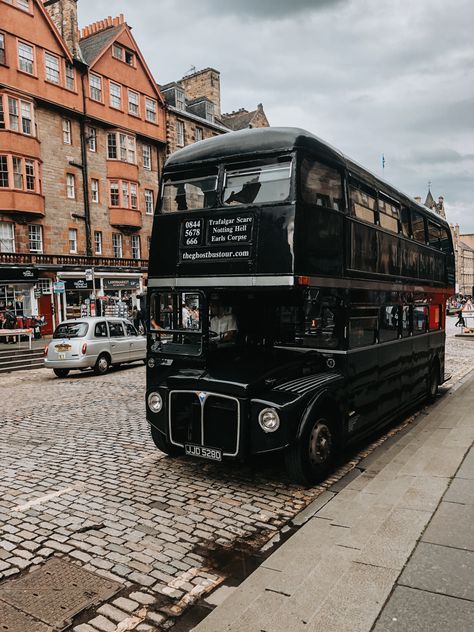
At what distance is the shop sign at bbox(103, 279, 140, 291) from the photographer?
102ft

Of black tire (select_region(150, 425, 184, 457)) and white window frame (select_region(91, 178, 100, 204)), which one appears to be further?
white window frame (select_region(91, 178, 100, 204))

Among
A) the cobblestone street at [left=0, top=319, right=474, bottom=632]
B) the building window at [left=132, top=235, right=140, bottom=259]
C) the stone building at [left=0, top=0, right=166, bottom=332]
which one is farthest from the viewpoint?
the building window at [left=132, top=235, right=140, bottom=259]

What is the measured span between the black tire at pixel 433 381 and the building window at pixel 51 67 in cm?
2661

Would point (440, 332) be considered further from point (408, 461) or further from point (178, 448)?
point (178, 448)

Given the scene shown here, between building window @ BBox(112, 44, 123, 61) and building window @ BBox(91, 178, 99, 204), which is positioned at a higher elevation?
building window @ BBox(112, 44, 123, 61)

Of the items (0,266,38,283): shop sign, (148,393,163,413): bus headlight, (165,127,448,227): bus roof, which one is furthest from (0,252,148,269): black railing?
(148,393,163,413): bus headlight

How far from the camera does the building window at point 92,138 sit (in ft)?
99.8

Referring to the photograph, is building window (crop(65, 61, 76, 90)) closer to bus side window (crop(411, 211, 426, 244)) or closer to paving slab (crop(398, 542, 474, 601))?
bus side window (crop(411, 211, 426, 244))

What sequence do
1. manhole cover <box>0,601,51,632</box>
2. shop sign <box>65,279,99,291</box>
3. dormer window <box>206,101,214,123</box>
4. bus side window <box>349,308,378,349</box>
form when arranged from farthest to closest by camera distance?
dormer window <box>206,101,214,123</box> < shop sign <box>65,279,99,291</box> < bus side window <box>349,308,378,349</box> < manhole cover <box>0,601,51,632</box>

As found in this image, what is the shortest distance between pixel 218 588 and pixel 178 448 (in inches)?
101

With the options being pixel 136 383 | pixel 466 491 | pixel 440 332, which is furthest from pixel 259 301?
pixel 136 383

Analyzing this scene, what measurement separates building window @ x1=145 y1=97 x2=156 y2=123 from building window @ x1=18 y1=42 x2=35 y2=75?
8.95 m

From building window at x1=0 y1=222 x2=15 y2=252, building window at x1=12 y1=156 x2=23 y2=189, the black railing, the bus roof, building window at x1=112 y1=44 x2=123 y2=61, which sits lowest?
the bus roof

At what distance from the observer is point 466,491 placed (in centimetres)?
523
